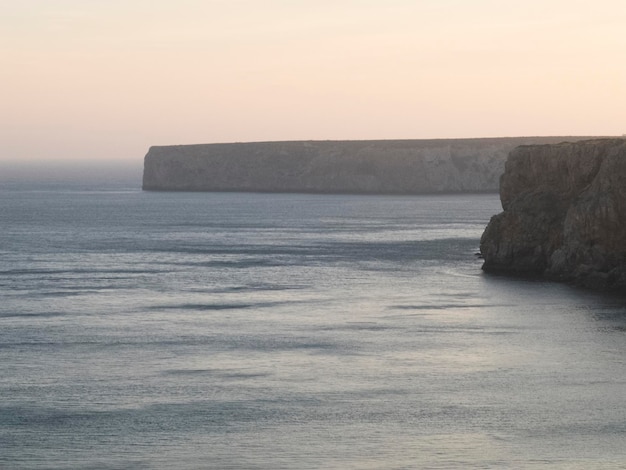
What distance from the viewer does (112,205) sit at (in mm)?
141625

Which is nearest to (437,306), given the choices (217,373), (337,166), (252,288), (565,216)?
(252,288)

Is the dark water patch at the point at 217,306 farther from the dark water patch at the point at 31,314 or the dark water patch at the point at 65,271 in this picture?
the dark water patch at the point at 65,271

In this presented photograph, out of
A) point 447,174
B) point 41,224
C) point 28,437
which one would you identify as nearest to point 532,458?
point 28,437

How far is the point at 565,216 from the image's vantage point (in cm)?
6100

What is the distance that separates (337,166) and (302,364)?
149236mm

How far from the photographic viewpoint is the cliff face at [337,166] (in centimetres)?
18188

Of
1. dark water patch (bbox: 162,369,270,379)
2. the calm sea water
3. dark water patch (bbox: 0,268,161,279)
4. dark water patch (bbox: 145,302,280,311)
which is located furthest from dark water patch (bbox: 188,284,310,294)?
dark water patch (bbox: 162,369,270,379)

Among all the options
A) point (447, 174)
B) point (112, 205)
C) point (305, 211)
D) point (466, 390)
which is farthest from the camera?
point (447, 174)

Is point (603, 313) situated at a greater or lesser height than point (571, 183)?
lesser

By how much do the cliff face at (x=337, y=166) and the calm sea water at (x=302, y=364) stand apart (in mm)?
104041

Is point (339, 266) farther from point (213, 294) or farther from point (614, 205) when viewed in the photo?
point (614, 205)

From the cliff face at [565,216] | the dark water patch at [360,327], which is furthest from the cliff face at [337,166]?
the dark water patch at [360,327]

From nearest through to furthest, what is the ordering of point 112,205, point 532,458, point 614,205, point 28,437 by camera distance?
point 532,458
point 28,437
point 614,205
point 112,205

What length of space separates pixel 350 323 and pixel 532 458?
2016cm
